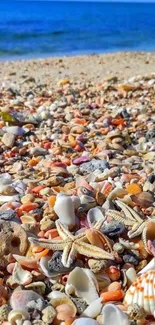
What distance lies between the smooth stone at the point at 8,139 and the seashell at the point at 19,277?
190 centimetres

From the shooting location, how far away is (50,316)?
1.77 meters

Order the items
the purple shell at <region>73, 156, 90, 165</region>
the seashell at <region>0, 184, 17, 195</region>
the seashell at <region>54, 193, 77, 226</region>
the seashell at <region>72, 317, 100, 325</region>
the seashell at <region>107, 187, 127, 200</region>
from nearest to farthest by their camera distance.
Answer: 1. the seashell at <region>72, 317, 100, 325</region>
2. the seashell at <region>54, 193, 77, 226</region>
3. the seashell at <region>107, 187, 127, 200</region>
4. the seashell at <region>0, 184, 17, 195</region>
5. the purple shell at <region>73, 156, 90, 165</region>

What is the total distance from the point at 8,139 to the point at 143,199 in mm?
1697

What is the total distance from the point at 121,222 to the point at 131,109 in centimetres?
280

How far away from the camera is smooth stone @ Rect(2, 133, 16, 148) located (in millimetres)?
3798

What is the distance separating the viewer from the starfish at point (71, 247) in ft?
6.48

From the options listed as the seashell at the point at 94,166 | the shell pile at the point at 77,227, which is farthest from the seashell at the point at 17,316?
the seashell at the point at 94,166

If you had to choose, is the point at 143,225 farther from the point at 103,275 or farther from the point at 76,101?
the point at 76,101

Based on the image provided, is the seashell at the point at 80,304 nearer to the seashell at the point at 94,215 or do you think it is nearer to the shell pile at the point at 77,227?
the shell pile at the point at 77,227

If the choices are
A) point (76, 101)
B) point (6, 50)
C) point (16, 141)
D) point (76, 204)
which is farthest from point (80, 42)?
point (76, 204)

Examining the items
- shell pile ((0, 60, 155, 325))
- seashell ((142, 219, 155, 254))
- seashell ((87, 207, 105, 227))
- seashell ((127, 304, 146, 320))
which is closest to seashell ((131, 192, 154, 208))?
shell pile ((0, 60, 155, 325))

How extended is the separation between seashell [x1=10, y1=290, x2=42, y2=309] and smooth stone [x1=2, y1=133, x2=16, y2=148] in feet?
6.68

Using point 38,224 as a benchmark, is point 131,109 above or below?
above

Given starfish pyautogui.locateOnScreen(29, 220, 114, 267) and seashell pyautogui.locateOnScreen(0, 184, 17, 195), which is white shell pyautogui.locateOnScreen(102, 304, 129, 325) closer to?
starfish pyautogui.locateOnScreen(29, 220, 114, 267)
